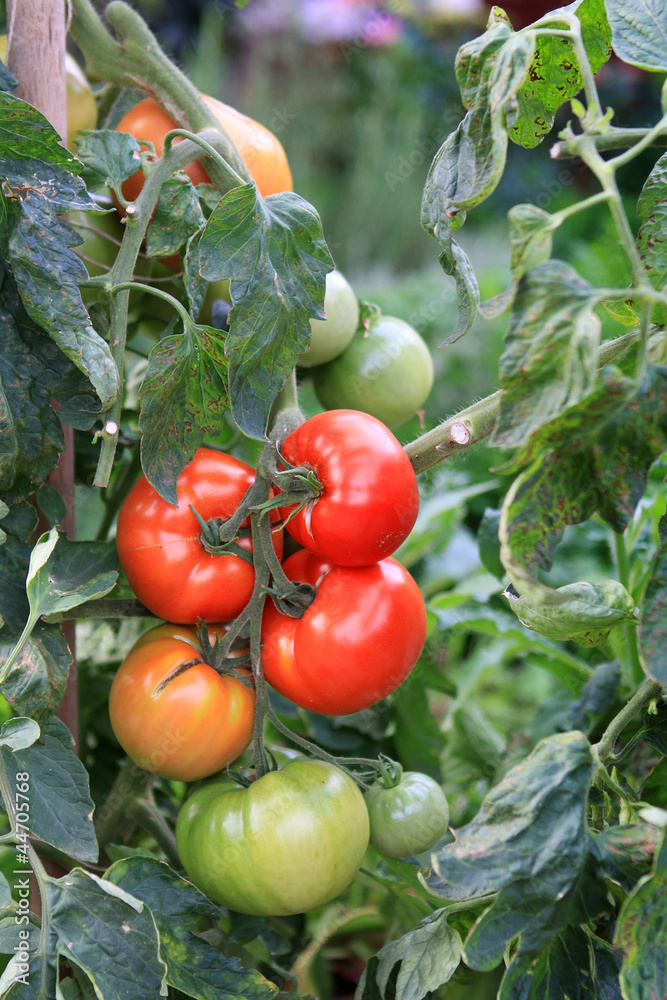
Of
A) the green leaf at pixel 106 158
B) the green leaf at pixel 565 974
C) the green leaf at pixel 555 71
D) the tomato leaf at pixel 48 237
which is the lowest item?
the green leaf at pixel 565 974

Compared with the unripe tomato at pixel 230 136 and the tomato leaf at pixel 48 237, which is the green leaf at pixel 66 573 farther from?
the unripe tomato at pixel 230 136

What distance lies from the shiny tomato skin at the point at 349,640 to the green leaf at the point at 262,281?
0.35ft

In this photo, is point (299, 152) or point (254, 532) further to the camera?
point (299, 152)

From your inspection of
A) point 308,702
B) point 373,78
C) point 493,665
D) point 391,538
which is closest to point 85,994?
point 308,702

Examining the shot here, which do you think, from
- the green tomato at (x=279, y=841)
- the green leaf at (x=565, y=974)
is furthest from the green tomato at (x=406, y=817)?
the green leaf at (x=565, y=974)

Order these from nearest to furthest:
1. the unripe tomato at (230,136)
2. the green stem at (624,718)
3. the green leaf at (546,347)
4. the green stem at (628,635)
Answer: the green leaf at (546,347)
the green stem at (624,718)
the unripe tomato at (230,136)
the green stem at (628,635)

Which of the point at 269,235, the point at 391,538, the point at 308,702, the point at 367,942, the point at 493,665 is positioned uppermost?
the point at 269,235

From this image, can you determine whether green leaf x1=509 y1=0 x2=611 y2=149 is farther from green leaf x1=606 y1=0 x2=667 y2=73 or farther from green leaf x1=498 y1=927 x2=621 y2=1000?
green leaf x1=498 y1=927 x2=621 y2=1000

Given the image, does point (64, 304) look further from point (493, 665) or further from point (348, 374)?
point (493, 665)

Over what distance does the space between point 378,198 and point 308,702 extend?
3131 mm

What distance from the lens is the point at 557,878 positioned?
340 millimetres

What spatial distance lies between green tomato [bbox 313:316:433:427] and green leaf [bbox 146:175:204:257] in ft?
0.54

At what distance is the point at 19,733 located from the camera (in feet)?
1.30

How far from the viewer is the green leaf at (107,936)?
40cm
